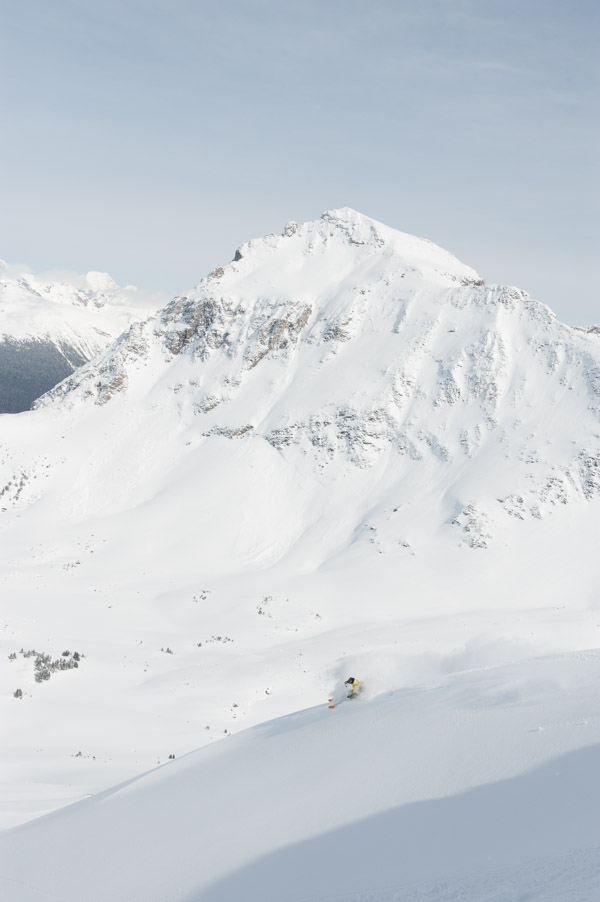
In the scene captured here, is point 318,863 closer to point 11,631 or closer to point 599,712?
point 599,712

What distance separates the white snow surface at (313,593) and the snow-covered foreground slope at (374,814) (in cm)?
5

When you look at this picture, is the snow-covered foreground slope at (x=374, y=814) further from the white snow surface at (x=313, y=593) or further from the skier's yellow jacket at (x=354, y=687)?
the skier's yellow jacket at (x=354, y=687)

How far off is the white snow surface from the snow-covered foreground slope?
0.05 metres

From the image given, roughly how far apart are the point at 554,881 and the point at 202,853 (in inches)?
214

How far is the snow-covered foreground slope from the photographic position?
734 cm

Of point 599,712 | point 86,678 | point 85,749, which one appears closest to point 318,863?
point 599,712

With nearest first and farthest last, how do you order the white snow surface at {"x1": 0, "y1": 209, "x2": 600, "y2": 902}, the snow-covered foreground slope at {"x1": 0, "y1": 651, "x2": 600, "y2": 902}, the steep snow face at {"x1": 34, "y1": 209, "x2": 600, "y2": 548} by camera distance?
1. the snow-covered foreground slope at {"x1": 0, "y1": 651, "x2": 600, "y2": 902}
2. the white snow surface at {"x1": 0, "y1": 209, "x2": 600, "y2": 902}
3. the steep snow face at {"x1": 34, "y1": 209, "x2": 600, "y2": 548}

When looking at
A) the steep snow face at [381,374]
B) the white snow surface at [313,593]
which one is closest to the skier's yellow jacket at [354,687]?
the white snow surface at [313,593]

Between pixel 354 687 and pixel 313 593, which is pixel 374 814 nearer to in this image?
pixel 354 687

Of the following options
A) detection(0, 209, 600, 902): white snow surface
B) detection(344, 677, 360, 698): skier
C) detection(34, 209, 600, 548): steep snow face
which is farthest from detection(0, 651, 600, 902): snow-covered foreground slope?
detection(34, 209, 600, 548): steep snow face

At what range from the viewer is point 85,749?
22.3 metres

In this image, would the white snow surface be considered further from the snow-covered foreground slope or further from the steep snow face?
the steep snow face

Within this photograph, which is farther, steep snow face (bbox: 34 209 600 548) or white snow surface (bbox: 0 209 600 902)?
steep snow face (bbox: 34 209 600 548)

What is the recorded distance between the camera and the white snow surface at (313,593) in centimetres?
899
